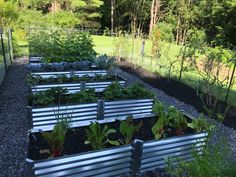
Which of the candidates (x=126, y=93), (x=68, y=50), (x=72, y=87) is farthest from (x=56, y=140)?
(x=68, y=50)

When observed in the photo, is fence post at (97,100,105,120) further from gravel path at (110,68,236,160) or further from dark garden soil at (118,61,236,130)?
dark garden soil at (118,61,236,130)

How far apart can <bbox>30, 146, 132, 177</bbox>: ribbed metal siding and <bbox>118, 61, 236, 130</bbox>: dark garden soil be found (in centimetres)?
256

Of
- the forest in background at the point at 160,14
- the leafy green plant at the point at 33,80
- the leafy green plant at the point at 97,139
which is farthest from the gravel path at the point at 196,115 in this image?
the forest in background at the point at 160,14

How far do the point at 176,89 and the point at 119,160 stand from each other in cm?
413

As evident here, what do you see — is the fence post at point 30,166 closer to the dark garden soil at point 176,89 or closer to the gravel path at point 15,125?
the gravel path at point 15,125

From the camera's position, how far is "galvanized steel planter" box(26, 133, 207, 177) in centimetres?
243

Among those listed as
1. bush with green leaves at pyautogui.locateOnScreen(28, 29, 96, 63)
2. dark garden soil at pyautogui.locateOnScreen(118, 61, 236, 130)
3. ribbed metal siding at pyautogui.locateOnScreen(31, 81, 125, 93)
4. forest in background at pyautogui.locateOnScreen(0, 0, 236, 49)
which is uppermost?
forest in background at pyautogui.locateOnScreen(0, 0, 236, 49)

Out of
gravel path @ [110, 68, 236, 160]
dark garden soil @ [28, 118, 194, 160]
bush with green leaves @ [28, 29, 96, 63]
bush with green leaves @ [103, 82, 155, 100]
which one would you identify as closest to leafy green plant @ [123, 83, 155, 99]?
bush with green leaves @ [103, 82, 155, 100]

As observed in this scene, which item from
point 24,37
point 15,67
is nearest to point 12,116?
point 15,67

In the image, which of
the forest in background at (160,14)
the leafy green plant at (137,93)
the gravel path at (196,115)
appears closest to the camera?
the gravel path at (196,115)

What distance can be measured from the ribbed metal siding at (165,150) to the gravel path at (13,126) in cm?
140

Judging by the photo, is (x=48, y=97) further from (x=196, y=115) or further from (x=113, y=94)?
(x=196, y=115)

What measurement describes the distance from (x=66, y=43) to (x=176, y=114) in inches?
189

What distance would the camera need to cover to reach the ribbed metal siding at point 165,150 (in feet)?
9.53
